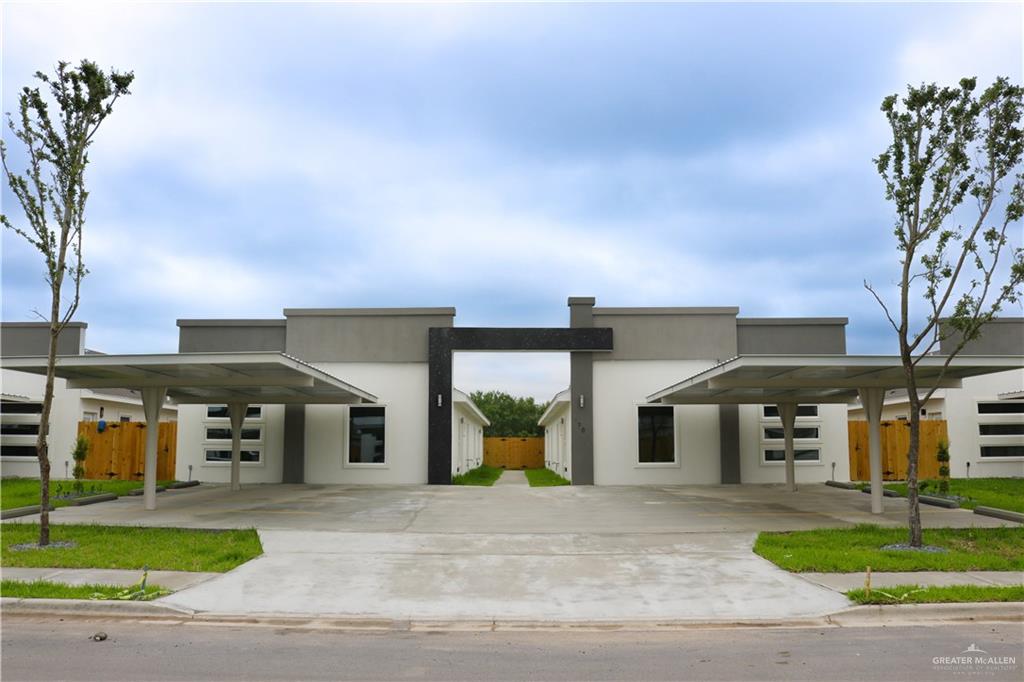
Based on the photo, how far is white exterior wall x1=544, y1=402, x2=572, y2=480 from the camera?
2862cm

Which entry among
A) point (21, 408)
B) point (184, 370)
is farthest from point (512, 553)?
point (21, 408)

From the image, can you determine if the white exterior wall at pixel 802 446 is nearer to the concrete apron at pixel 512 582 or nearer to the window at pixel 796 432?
the window at pixel 796 432

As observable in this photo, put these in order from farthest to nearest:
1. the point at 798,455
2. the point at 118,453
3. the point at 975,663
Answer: the point at 118,453, the point at 798,455, the point at 975,663

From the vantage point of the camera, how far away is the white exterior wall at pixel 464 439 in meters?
28.2

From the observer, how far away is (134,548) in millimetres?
11211

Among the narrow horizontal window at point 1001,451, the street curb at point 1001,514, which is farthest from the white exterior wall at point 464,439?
the narrow horizontal window at point 1001,451

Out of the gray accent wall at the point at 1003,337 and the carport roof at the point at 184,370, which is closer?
the carport roof at the point at 184,370

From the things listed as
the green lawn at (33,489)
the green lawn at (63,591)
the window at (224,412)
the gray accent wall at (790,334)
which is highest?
the gray accent wall at (790,334)

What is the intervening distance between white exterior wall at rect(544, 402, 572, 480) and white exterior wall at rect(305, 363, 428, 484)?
5179 millimetres

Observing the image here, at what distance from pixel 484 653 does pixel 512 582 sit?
111 inches

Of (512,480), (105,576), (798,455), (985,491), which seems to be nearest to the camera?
→ (105,576)

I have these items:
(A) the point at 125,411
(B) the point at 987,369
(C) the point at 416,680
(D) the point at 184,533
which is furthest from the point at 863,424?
(A) the point at 125,411

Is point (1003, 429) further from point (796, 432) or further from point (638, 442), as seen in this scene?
point (638, 442)

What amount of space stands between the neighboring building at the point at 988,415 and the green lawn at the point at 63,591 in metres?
25.5
